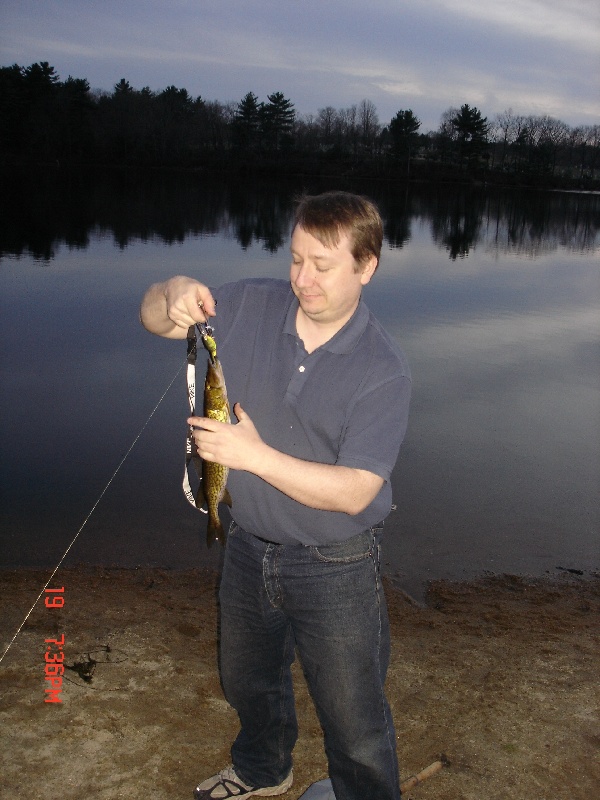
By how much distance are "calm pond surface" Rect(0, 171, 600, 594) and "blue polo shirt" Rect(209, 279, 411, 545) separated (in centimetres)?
403

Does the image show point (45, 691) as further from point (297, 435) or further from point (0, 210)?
point (0, 210)

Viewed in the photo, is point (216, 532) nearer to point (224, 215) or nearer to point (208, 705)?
point (208, 705)

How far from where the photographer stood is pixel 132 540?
22.9ft

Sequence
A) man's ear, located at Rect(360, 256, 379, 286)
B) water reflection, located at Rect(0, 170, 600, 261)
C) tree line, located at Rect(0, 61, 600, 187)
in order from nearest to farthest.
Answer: man's ear, located at Rect(360, 256, 379, 286) < water reflection, located at Rect(0, 170, 600, 261) < tree line, located at Rect(0, 61, 600, 187)

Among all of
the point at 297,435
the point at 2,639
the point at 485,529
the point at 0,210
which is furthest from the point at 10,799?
the point at 0,210

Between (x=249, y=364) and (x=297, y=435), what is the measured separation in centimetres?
36

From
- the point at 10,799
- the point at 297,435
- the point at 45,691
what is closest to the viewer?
the point at 297,435

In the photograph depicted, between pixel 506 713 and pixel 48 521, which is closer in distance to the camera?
pixel 506 713

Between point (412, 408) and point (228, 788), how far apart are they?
854 centimetres

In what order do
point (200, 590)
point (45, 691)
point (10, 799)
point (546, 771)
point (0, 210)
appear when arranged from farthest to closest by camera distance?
point (0, 210) → point (200, 590) → point (45, 691) → point (546, 771) → point (10, 799)

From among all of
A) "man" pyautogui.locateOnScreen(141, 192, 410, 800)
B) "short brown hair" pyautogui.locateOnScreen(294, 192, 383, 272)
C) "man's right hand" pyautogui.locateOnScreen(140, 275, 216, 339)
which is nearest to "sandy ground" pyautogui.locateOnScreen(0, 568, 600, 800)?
"man" pyautogui.locateOnScreen(141, 192, 410, 800)

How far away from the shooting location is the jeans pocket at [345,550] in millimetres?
2678

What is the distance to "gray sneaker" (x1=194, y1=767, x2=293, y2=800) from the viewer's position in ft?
10.5

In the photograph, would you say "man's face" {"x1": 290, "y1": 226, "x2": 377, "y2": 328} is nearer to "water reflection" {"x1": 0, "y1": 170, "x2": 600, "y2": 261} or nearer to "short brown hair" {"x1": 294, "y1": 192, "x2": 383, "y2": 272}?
"short brown hair" {"x1": 294, "y1": 192, "x2": 383, "y2": 272}
